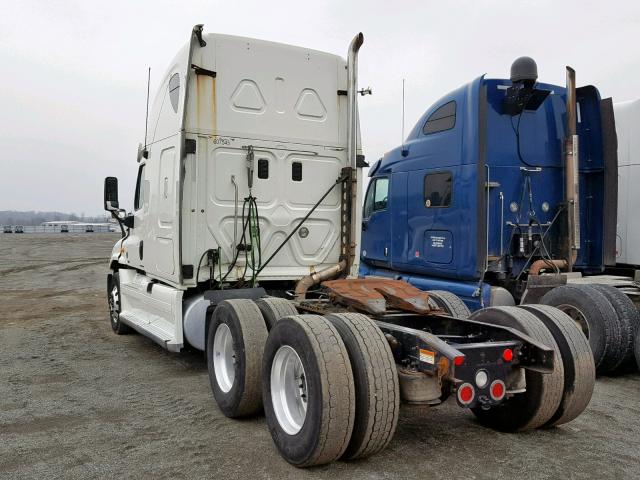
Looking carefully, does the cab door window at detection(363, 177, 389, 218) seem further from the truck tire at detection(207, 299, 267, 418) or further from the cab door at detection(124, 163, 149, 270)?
the truck tire at detection(207, 299, 267, 418)

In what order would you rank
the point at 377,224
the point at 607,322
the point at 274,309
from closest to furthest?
the point at 274,309
the point at 607,322
the point at 377,224

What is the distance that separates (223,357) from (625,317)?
4.27m

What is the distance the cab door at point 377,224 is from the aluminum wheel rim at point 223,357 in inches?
186

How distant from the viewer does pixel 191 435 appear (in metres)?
4.30

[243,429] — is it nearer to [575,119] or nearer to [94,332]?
[94,332]

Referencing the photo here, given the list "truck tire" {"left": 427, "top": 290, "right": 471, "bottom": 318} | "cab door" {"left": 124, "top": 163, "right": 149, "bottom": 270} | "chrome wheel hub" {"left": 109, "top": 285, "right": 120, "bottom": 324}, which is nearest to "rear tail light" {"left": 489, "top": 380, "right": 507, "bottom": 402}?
"truck tire" {"left": 427, "top": 290, "right": 471, "bottom": 318}

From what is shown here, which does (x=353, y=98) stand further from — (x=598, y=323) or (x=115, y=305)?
(x=115, y=305)

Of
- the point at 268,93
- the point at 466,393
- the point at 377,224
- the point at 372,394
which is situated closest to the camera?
the point at 372,394

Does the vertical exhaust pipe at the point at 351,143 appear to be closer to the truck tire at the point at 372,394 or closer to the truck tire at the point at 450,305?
the truck tire at the point at 450,305

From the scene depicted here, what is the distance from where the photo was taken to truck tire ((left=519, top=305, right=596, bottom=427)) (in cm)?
403

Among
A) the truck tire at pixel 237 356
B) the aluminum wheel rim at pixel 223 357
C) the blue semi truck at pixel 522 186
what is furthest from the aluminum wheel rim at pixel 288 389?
the blue semi truck at pixel 522 186

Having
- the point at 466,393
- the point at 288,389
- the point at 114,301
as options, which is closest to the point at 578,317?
the point at 466,393

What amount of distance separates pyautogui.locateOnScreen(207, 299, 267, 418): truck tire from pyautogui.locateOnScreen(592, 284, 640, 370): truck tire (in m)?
3.94

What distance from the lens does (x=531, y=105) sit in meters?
7.66
